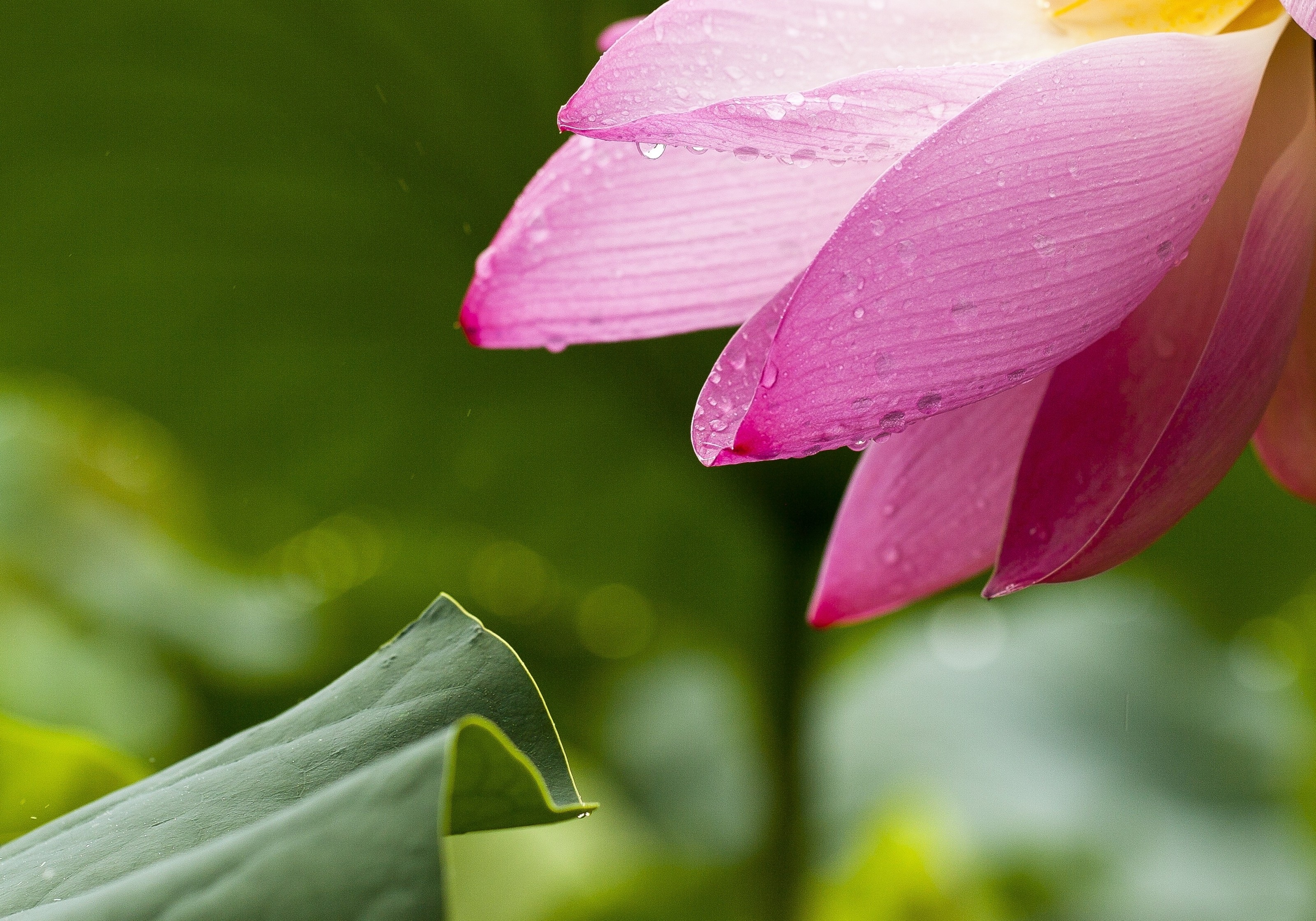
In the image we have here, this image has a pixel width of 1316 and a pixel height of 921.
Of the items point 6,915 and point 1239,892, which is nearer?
point 6,915

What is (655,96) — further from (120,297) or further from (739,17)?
(120,297)

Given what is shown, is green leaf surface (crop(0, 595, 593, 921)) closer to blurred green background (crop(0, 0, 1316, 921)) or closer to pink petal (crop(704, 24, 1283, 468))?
pink petal (crop(704, 24, 1283, 468))

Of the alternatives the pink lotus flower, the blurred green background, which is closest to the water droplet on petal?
the pink lotus flower

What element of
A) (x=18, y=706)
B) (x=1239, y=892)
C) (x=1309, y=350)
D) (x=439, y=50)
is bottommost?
(x=1239, y=892)

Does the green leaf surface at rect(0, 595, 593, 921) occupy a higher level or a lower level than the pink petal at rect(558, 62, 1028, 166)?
lower

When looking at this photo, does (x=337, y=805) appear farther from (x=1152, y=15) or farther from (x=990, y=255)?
(x=1152, y=15)

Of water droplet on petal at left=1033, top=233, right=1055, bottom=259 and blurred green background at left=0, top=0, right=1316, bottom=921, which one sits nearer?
water droplet on petal at left=1033, top=233, right=1055, bottom=259

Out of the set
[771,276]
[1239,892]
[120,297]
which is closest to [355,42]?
[120,297]
